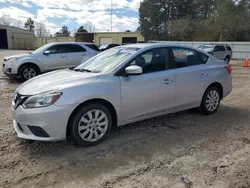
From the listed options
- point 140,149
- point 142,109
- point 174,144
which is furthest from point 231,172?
point 142,109

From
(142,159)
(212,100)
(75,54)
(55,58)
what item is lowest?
(142,159)

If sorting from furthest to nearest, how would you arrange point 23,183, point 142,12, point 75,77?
point 142,12
point 75,77
point 23,183

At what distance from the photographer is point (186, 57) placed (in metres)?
4.75

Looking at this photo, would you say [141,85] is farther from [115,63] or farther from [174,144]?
[174,144]

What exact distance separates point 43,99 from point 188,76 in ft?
9.21

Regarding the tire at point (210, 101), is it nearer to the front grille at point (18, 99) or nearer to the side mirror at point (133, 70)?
the side mirror at point (133, 70)

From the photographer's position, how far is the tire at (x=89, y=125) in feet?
11.0

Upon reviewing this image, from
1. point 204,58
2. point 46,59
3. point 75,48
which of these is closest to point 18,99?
point 204,58

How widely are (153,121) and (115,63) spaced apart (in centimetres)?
151

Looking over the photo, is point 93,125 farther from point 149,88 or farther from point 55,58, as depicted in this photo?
point 55,58

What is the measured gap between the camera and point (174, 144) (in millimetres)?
3701

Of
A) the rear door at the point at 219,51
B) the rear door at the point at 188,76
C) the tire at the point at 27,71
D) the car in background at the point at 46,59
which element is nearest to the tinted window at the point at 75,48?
the car in background at the point at 46,59

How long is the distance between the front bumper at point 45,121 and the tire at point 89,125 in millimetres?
133

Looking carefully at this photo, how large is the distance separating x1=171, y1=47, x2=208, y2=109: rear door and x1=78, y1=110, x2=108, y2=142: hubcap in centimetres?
161
